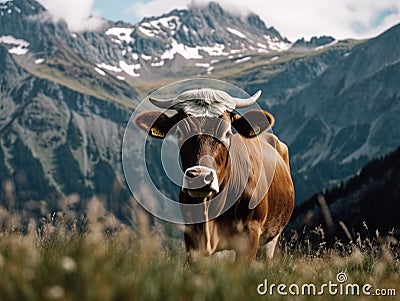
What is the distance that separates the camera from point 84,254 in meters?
4.66

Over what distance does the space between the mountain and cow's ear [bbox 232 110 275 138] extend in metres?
107

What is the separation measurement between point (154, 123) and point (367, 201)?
122287mm

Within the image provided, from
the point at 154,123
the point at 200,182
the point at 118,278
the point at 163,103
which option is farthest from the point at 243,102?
the point at 118,278

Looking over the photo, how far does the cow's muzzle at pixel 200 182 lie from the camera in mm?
8047

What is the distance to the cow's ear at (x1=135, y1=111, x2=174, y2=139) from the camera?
32.6ft

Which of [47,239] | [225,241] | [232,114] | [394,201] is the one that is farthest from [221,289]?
[394,201]

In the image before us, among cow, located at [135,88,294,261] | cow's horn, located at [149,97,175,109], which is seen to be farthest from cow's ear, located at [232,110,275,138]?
cow's horn, located at [149,97,175,109]

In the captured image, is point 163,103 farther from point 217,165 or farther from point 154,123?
point 217,165

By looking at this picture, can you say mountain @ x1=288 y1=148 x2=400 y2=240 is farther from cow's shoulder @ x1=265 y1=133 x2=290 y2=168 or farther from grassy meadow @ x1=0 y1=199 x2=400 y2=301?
grassy meadow @ x1=0 y1=199 x2=400 y2=301

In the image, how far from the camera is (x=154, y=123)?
32.9ft

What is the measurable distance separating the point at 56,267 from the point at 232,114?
6.00 meters

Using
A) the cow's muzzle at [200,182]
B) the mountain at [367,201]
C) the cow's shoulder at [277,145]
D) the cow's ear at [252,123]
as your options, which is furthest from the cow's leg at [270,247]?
the mountain at [367,201]

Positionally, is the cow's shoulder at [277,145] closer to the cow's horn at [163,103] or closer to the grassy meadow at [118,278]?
the cow's horn at [163,103]

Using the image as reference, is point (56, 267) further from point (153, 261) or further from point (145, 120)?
point (145, 120)
